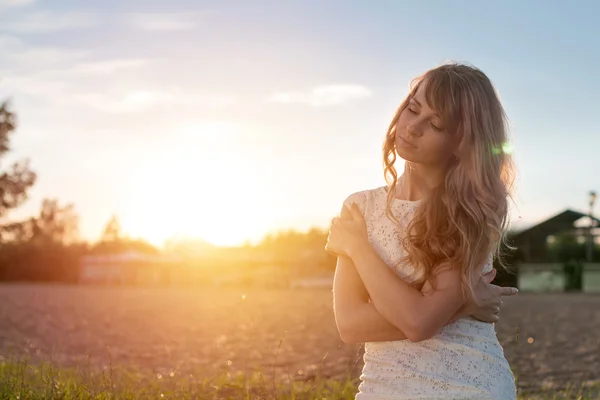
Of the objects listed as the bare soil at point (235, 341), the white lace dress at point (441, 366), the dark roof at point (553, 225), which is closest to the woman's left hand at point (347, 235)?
the white lace dress at point (441, 366)

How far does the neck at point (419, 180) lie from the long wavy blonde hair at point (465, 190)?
77mm

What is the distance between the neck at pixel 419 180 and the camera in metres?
2.35

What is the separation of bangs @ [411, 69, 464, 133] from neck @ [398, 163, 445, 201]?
0.16m

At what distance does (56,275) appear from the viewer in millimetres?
46594

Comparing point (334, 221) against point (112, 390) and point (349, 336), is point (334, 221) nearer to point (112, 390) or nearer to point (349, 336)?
point (349, 336)

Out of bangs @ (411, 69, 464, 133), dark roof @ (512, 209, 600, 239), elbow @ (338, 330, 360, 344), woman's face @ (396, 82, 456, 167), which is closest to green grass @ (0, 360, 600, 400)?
elbow @ (338, 330, 360, 344)

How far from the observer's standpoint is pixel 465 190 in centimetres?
222

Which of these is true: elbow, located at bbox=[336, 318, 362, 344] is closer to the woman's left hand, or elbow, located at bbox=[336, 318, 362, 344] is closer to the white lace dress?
the white lace dress

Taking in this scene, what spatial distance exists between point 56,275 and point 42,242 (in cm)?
258

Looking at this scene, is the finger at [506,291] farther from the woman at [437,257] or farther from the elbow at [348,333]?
the elbow at [348,333]

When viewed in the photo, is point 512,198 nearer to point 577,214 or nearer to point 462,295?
point 462,295

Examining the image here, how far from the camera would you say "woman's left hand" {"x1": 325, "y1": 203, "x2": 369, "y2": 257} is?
227 cm

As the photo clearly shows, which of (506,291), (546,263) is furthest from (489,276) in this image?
(546,263)

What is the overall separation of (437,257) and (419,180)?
0.29 metres
